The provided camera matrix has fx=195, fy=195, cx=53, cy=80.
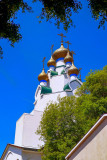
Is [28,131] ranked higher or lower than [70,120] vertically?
higher

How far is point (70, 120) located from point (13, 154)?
638 cm

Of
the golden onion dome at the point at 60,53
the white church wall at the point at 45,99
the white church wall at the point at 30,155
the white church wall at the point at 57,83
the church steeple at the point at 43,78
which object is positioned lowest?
the white church wall at the point at 30,155

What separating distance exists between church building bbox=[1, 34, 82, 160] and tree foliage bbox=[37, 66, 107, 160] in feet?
6.18

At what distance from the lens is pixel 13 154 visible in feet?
55.8

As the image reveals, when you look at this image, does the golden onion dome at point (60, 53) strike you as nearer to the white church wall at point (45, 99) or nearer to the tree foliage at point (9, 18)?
the white church wall at point (45, 99)

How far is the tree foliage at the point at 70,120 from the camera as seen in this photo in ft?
44.1

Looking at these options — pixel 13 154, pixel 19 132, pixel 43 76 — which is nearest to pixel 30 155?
pixel 13 154

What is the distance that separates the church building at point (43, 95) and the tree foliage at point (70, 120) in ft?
6.18

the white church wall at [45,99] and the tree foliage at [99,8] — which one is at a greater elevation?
the white church wall at [45,99]

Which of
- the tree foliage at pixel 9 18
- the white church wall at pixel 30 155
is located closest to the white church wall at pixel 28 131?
the white church wall at pixel 30 155

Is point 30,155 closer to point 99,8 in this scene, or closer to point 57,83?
point 57,83

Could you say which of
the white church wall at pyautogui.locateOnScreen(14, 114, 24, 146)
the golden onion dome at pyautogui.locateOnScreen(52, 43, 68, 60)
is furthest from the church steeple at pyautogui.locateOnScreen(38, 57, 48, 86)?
the white church wall at pyautogui.locateOnScreen(14, 114, 24, 146)

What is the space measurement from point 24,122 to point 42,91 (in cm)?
511

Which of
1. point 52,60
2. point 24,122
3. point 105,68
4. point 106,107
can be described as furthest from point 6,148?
point 52,60
